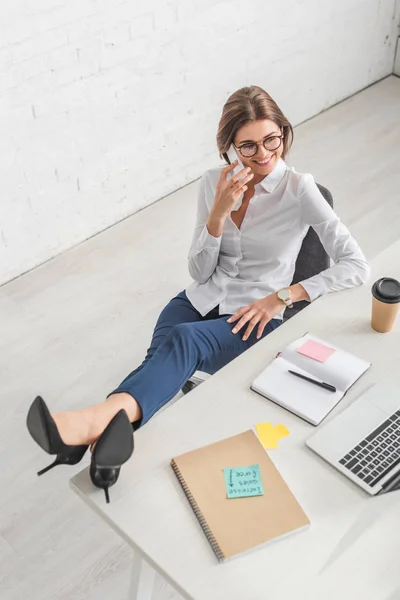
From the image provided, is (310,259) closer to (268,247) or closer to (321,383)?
(268,247)

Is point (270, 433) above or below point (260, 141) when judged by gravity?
below

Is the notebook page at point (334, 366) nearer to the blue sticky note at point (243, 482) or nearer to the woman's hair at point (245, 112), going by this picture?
the blue sticky note at point (243, 482)

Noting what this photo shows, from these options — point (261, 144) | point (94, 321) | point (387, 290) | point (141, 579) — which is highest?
point (261, 144)

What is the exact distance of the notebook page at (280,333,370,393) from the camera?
176 centimetres

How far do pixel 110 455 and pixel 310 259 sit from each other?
0.98 meters

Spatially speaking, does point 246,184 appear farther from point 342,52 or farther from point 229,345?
point 342,52

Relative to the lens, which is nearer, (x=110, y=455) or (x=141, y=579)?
(x=110, y=455)

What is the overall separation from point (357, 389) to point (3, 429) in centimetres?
135

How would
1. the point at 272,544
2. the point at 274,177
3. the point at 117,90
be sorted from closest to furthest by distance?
the point at 272,544 < the point at 274,177 < the point at 117,90

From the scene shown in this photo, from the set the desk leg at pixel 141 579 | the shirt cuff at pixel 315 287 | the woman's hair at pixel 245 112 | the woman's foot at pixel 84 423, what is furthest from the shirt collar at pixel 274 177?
the desk leg at pixel 141 579

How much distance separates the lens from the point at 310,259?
2.26 m

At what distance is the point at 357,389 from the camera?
5.74 ft

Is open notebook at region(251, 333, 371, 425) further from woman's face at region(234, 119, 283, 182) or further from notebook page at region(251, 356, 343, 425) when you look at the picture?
woman's face at region(234, 119, 283, 182)

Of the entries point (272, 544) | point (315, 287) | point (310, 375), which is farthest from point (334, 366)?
point (272, 544)
